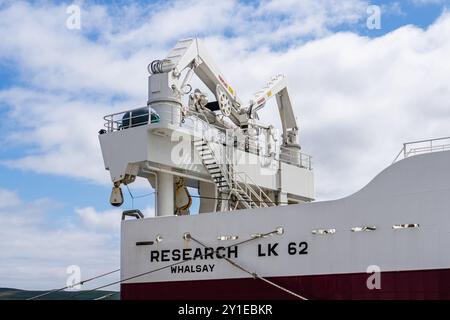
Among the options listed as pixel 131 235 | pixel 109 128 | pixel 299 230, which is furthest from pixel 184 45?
pixel 299 230

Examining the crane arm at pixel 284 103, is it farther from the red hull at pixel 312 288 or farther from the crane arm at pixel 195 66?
the red hull at pixel 312 288

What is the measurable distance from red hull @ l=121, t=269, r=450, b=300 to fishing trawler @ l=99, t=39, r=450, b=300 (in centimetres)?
3

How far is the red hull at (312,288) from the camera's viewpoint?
16.6 meters

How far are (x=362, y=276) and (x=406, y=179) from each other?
8.03ft

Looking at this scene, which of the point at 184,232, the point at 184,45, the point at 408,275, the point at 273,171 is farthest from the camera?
the point at 273,171

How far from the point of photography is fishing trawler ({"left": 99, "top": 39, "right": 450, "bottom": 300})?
16969 mm

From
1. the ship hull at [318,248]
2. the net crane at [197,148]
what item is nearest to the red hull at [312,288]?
the ship hull at [318,248]

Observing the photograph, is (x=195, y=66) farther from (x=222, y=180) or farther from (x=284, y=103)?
(x=284, y=103)

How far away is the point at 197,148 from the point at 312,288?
683 cm

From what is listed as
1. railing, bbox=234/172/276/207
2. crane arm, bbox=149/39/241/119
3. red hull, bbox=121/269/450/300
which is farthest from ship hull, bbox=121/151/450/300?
crane arm, bbox=149/39/241/119

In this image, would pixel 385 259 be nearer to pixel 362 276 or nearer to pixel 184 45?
pixel 362 276

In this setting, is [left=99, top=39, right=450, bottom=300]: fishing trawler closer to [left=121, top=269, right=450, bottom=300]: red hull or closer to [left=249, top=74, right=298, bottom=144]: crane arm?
[left=121, top=269, right=450, bottom=300]: red hull

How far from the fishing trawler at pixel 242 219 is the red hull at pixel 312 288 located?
0.03m

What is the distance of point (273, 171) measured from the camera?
26.9 meters
